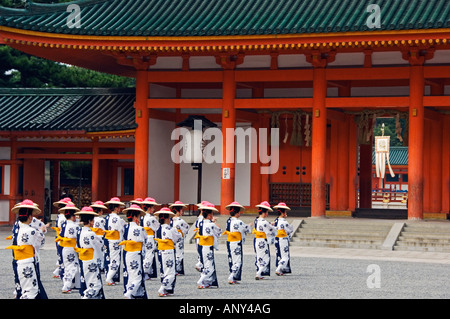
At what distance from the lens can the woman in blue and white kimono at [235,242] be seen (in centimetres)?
1711

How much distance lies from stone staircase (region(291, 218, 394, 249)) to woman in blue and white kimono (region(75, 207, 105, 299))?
10.7 metres

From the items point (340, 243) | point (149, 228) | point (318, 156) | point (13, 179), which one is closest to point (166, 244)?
point (149, 228)

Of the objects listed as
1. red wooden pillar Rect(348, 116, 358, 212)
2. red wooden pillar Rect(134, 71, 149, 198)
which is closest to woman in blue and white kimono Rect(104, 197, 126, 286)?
red wooden pillar Rect(134, 71, 149, 198)

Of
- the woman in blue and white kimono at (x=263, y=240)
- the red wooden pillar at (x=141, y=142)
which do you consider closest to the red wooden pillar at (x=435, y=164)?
the red wooden pillar at (x=141, y=142)

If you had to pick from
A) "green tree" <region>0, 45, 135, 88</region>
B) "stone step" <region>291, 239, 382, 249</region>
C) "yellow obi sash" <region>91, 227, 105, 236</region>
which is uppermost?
"green tree" <region>0, 45, 135, 88</region>

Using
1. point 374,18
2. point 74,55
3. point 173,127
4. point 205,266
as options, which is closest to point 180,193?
point 173,127

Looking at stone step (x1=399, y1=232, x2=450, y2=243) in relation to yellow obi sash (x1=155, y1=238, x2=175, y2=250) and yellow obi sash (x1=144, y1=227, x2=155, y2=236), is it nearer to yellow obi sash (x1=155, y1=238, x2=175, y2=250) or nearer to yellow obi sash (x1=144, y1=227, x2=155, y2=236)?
yellow obi sash (x1=144, y1=227, x2=155, y2=236)

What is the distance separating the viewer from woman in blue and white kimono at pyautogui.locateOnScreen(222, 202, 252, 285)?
17109 mm

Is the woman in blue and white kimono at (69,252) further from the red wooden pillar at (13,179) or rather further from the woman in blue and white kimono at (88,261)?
the red wooden pillar at (13,179)

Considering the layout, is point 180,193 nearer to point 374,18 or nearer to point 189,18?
point 189,18

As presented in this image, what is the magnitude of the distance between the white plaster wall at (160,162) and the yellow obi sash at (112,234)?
1017 cm

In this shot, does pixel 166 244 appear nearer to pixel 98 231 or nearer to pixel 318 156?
pixel 98 231

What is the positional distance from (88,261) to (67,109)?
53.8ft

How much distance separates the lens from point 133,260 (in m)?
14.9
